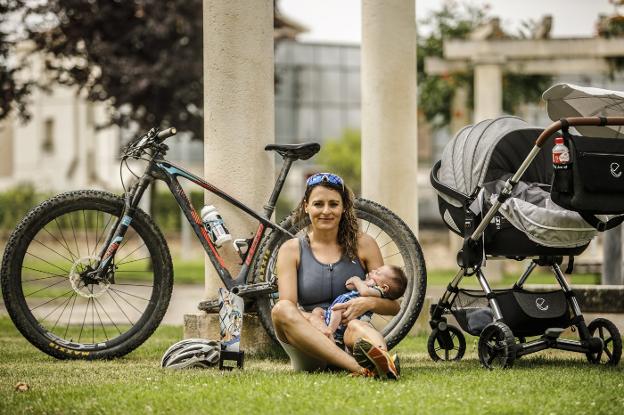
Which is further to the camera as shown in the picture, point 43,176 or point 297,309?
point 43,176

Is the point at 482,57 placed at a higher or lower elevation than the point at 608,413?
higher

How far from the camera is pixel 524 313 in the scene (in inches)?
248

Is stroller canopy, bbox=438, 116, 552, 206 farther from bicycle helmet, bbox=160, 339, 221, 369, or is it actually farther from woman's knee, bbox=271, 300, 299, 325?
bicycle helmet, bbox=160, 339, 221, 369

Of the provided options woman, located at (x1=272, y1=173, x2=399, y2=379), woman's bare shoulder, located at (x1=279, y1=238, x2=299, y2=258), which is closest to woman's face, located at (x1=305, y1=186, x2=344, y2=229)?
woman, located at (x1=272, y1=173, x2=399, y2=379)

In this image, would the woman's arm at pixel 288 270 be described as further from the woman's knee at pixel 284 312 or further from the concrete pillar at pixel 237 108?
the concrete pillar at pixel 237 108

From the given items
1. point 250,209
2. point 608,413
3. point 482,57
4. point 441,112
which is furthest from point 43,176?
point 608,413

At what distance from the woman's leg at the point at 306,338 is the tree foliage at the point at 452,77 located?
1656 centimetres

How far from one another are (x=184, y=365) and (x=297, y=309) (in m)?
0.89

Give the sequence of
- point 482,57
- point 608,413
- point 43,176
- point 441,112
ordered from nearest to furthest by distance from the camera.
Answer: point 608,413, point 482,57, point 441,112, point 43,176

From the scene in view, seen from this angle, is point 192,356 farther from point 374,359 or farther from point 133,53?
point 133,53

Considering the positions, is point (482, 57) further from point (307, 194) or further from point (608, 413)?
point (608, 413)

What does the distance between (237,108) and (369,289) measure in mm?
1843

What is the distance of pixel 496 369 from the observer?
611 centimetres

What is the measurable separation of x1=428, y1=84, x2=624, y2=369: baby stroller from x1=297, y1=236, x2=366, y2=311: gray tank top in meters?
0.73
